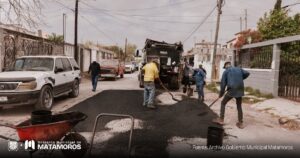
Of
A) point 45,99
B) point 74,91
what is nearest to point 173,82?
point 74,91

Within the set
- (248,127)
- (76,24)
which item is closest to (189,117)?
(248,127)

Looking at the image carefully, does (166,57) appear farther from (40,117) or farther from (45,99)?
(40,117)

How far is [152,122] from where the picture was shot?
949 centimetres

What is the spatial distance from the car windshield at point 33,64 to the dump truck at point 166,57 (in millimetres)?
8632

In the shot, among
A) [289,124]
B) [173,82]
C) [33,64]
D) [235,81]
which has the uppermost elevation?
[33,64]

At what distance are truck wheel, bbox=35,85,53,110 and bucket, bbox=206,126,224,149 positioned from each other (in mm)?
6265

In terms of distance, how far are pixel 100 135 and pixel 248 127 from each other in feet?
14.0

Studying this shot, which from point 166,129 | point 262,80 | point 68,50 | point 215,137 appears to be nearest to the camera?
point 215,137

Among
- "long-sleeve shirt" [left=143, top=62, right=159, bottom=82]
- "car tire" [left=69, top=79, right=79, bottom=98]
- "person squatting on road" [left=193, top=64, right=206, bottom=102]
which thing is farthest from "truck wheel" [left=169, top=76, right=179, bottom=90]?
"long-sleeve shirt" [left=143, top=62, right=159, bottom=82]

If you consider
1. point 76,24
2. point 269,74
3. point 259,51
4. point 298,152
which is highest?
point 76,24

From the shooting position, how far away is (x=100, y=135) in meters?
7.85

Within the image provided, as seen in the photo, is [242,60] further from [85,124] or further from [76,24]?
[85,124]

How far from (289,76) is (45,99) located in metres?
10.8

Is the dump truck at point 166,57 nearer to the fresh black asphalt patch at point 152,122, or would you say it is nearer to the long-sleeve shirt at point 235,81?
the fresh black asphalt patch at point 152,122
